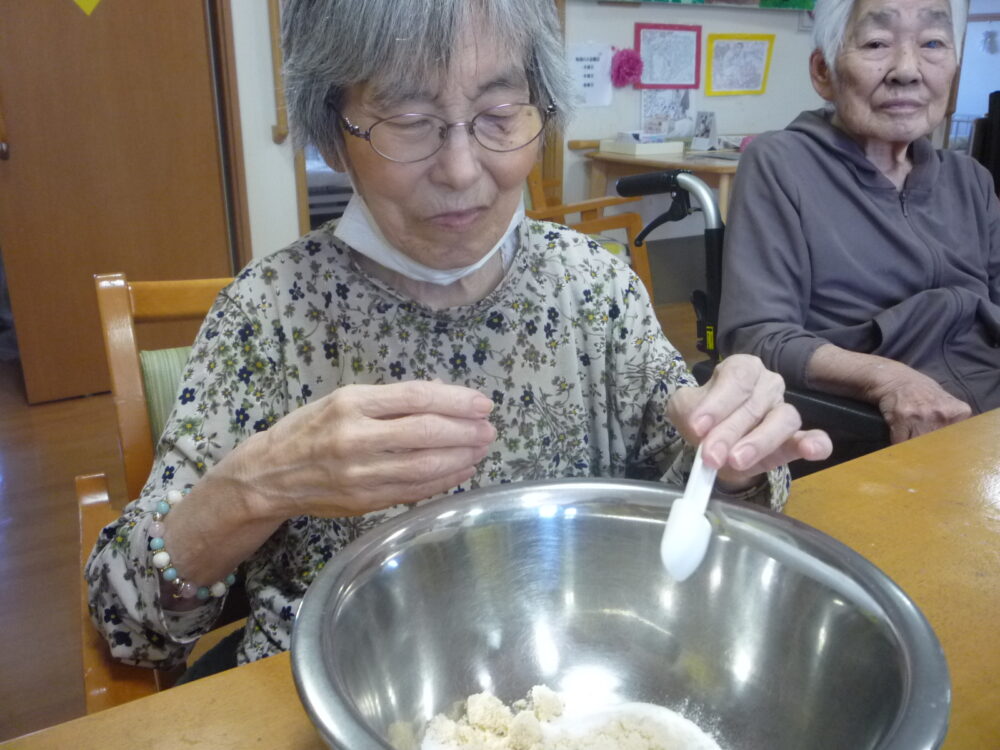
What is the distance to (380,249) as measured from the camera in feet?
3.04

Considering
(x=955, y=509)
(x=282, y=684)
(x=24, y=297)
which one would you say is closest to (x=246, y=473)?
(x=282, y=684)

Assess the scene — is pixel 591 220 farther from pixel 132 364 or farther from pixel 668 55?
pixel 132 364

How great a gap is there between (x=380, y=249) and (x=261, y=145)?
109 inches

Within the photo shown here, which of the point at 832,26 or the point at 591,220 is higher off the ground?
the point at 832,26

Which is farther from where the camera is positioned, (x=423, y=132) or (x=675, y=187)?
(x=675, y=187)

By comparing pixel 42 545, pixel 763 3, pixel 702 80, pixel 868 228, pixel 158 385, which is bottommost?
pixel 42 545

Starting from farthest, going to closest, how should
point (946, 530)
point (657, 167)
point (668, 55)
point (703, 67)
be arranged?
point (703, 67)
point (668, 55)
point (657, 167)
point (946, 530)

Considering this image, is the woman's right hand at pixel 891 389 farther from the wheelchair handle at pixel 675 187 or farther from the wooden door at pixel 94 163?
the wooden door at pixel 94 163

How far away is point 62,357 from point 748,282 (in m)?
2.91

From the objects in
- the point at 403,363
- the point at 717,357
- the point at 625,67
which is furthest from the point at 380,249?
the point at 625,67

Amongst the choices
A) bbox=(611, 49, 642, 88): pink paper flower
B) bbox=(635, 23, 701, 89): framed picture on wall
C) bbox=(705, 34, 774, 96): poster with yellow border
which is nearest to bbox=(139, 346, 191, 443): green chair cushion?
bbox=(611, 49, 642, 88): pink paper flower

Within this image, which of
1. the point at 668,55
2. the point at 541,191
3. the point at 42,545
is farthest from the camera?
the point at 668,55

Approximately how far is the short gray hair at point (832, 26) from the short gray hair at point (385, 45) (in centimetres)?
96

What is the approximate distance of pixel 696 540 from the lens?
0.65 m
